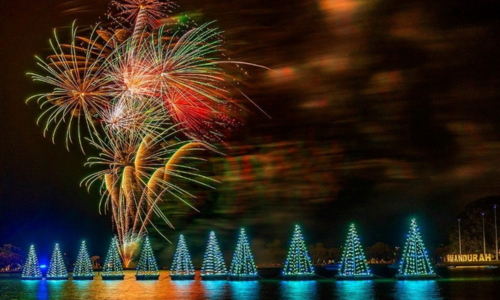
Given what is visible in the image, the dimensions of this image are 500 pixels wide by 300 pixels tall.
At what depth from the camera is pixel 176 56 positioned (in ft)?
82.5

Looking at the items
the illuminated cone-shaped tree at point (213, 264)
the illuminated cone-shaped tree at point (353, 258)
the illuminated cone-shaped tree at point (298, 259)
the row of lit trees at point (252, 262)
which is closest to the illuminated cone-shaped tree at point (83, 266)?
the row of lit trees at point (252, 262)

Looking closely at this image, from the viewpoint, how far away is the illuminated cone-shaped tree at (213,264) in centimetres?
4572

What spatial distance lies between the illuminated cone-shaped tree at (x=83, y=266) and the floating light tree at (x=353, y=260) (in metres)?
23.7

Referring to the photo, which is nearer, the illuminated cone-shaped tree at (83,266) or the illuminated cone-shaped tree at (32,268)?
the illuminated cone-shaped tree at (83,266)

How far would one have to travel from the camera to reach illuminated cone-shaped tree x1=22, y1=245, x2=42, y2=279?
209 ft

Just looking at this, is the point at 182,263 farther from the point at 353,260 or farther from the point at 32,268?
the point at 32,268

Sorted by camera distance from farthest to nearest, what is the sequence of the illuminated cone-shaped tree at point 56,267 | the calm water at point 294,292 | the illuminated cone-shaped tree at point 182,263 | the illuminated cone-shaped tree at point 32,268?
the illuminated cone-shaped tree at point 32,268 < the illuminated cone-shaped tree at point 56,267 < the illuminated cone-shaped tree at point 182,263 < the calm water at point 294,292

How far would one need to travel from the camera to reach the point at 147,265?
5072 cm

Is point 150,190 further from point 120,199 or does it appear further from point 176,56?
point 176,56

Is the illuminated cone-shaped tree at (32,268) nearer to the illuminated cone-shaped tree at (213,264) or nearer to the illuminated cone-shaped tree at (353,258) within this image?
the illuminated cone-shaped tree at (213,264)

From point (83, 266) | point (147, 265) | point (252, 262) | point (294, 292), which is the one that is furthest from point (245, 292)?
point (83, 266)

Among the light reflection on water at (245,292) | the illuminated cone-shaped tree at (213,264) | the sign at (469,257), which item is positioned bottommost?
the light reflection on water at (245,292)

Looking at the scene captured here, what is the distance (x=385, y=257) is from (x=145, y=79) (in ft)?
312

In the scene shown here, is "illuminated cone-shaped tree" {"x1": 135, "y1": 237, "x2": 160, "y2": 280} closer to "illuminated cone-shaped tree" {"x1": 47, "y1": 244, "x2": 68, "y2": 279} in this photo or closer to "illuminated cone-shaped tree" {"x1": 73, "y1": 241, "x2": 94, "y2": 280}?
"illuminated cone-shaped tree" {"x1": 73, "y1": 241, "x2": 94, "y2": 280}
